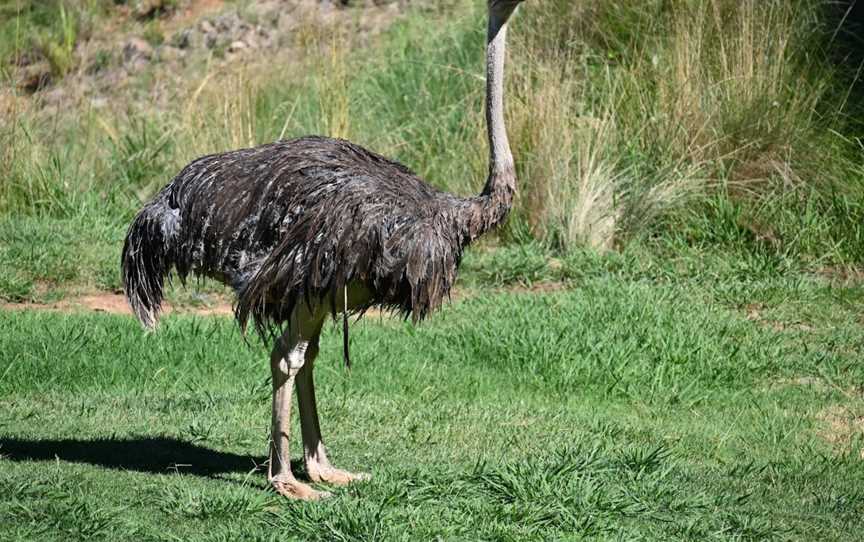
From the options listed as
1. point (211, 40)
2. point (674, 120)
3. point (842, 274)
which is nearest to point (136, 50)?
point (211, 40)

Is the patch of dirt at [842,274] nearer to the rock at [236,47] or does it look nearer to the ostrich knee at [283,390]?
the ostrich knee at [283,390]

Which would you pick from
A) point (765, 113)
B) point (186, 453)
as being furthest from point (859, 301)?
point (186, 453)

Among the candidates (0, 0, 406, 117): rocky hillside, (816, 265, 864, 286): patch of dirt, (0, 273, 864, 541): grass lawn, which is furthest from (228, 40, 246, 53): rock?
(816, 265, 864, 286): patch of dirt

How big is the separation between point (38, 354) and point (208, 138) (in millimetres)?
3961

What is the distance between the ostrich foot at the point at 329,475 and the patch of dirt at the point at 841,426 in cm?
235

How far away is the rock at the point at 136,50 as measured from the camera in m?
18.8

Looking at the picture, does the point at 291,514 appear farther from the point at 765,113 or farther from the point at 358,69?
the point at 358,69

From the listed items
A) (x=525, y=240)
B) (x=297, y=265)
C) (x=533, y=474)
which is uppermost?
(x=297, y=265)

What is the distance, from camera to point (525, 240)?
1042 cm

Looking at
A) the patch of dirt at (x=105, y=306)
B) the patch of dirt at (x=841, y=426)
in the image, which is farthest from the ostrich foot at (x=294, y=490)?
the patch of dirt at (x=105, y=306)

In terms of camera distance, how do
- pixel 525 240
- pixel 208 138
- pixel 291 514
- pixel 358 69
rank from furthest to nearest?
pixel 358 69 < pixel 208 138 < pixel 525 240 < pixel 291 514

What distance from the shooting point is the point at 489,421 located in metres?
6.79

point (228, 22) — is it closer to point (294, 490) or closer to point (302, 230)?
point (302, 230)

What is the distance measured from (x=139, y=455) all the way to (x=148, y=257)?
0.88 m
